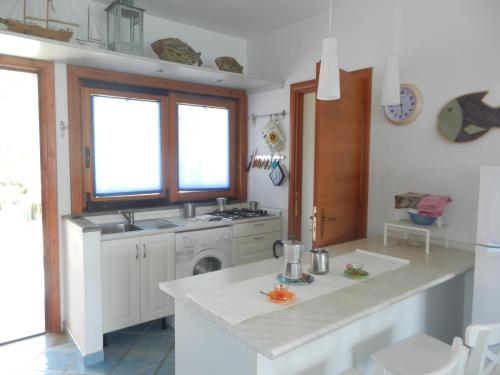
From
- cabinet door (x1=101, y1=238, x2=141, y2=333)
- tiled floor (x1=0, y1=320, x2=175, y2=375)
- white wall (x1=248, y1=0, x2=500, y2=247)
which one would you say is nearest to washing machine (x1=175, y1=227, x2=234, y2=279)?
cabinet door (x1=101, y1=238, x2=141, y2=333)

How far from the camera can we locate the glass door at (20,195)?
289cm

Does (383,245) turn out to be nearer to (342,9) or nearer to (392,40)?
(392,40)

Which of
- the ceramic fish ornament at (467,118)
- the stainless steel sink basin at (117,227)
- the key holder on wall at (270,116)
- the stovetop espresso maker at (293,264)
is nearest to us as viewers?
the stovetop espresso maker at (293,264)

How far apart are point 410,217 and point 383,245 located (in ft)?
0.87

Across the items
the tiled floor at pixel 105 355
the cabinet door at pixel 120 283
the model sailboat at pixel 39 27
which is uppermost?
the model sailboat at pixel 39 27

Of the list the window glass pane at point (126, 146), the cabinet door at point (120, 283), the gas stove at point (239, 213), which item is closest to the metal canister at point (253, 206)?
the gas stove at point (239, 213)

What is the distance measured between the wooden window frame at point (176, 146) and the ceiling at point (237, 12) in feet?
2.30

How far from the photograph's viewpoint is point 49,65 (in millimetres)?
2812

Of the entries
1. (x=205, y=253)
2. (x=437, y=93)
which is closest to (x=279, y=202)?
(x=205, y=253)

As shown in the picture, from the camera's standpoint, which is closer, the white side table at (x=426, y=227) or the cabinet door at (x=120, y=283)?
the white side table at (x=426, y=227)

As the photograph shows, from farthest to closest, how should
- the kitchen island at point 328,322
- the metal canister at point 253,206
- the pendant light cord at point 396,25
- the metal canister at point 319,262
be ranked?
the metal canister at point 253,206
the pendant light cord at point 396,25
the metal canister at point 319,262
the kitchen island at point 328,322

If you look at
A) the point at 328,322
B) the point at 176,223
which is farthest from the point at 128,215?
the point at 328,322

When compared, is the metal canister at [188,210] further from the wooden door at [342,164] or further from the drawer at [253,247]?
the wooden door at [342,164]

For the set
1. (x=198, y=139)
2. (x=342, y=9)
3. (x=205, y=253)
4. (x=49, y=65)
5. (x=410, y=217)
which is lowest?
(x=205, y=253)
